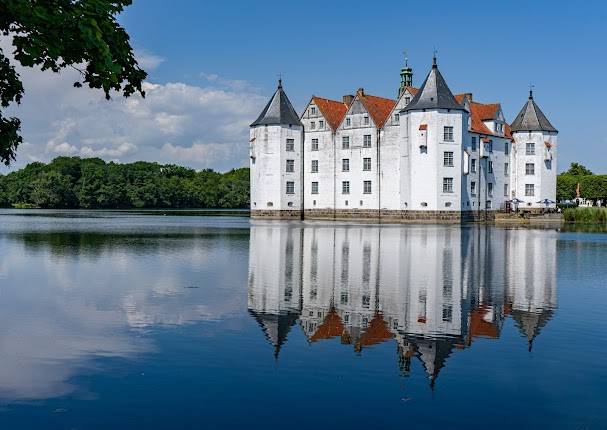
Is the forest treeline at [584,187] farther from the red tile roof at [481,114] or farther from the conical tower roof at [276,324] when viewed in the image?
the conical tower roof at [276,324]

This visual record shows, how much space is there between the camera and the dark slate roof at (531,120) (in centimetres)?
7244

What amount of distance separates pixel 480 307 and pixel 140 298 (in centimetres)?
700

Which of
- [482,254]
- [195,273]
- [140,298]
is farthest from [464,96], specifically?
[140,298]

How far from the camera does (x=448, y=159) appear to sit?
204 ft

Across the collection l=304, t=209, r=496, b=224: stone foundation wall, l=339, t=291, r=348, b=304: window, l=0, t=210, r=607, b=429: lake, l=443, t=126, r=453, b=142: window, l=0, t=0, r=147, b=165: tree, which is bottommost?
l=0, t=210, r=607, b=429: lake

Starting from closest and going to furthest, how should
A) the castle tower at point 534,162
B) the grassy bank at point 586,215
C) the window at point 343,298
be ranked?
the window at point 343,298 < the grassy bank at point 586,215 < the castle tower at point 534,162

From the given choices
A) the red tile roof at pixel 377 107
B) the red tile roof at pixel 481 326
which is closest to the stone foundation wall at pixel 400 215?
Result: the red tile roof at pixel 377 107

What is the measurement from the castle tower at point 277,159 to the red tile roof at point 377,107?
733cm

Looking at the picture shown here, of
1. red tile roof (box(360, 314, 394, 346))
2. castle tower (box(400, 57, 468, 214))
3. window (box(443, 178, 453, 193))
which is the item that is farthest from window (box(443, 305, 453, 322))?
window (box(443, 178, 453, 193))

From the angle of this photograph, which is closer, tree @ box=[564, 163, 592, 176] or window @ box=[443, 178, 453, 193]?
window @ box=[443, 178, 453, 193]

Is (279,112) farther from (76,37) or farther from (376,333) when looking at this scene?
(76,37)

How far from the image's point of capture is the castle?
203ft

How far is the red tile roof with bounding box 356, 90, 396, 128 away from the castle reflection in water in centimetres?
4093

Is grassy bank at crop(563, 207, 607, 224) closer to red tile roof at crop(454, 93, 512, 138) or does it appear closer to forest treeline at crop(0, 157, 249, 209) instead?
red tile roof at crop(454, 93, 512, 138)
